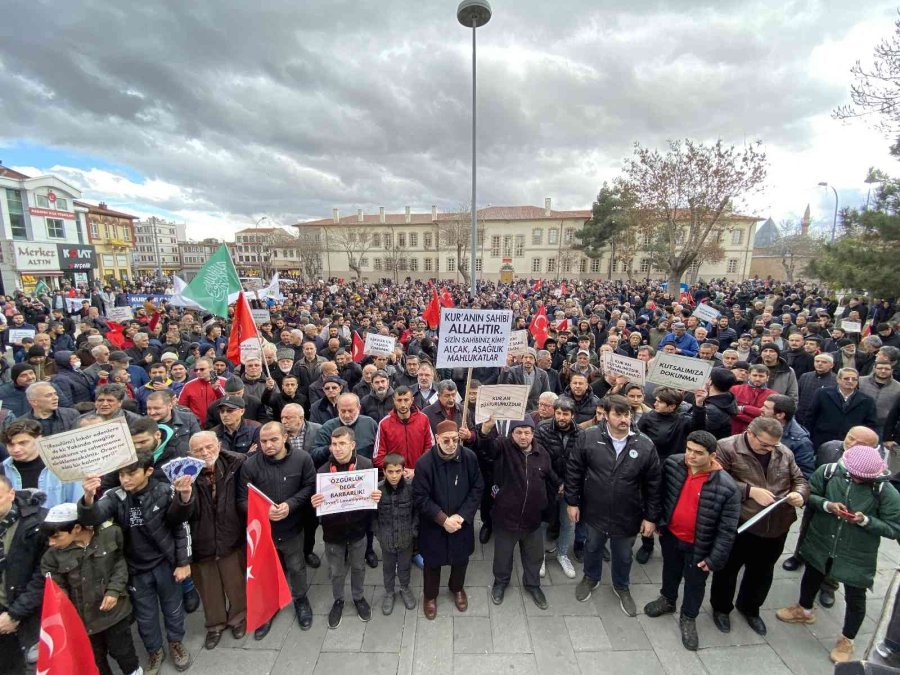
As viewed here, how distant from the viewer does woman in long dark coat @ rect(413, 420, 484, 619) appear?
3.46 metres

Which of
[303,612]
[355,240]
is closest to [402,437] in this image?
[303,612]

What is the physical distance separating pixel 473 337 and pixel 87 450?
10.7 feet

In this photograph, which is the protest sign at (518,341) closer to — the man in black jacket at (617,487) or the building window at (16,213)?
the man in black jacket at (617,487)

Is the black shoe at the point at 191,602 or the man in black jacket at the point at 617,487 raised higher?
the man in black jacket at the point at 617,487

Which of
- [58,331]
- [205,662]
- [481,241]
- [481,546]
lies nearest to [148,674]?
[205,662]

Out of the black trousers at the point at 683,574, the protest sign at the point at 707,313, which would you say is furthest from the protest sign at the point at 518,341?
the protest sign at the point at 707,313

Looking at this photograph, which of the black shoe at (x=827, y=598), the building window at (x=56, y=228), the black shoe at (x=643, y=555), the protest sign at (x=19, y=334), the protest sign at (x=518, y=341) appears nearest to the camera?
the black shoe at (x=827, y=598)

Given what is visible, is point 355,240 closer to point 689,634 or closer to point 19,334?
point 19,334

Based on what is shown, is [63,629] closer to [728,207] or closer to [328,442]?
[328,442]

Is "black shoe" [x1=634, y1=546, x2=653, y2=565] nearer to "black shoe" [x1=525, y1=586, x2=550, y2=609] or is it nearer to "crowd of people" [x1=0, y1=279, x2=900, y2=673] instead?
"crowd of people" [x1=0, y1=279, x2=900, y2=673]

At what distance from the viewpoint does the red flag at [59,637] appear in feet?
7.90

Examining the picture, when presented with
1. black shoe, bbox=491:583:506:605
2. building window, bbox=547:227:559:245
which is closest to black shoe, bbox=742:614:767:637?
black shoe, bbox=491:583:506:605

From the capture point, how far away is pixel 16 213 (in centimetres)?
3072

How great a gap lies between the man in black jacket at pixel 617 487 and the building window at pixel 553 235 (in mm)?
52224
